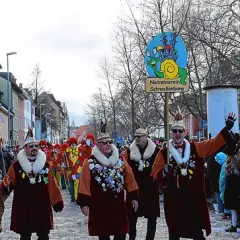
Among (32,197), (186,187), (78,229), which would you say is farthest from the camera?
(78,229)

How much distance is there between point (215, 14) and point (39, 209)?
14.1 meters

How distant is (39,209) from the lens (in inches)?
275

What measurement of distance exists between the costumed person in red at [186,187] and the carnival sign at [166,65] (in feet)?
2.94

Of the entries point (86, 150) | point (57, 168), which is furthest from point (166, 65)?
point (57, 168)

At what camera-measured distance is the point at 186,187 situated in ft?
21.9

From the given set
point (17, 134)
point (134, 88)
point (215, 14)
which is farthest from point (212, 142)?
point (17, 134)

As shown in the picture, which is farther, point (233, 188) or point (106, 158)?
point (233, 188)

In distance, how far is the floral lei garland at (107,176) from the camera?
656 centimetres

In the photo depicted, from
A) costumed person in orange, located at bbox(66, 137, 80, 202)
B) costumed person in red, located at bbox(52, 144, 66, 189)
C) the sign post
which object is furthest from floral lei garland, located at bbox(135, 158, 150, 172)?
costumed person in red, located at bbox(52, 144, 66, 189)

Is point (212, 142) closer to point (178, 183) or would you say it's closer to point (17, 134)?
point (178, 183)

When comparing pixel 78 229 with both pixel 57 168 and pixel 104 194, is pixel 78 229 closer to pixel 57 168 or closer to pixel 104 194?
pixel 104 194

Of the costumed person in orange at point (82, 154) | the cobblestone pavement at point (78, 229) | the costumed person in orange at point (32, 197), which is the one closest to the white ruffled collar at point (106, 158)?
the costumed person in orange at point (32, 197)

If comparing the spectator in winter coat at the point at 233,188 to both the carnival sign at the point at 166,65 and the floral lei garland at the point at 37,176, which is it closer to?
the carnival sign at the point at 166,65

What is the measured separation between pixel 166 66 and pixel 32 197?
2.86 m
